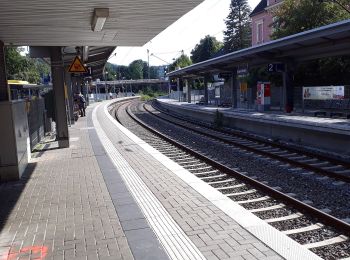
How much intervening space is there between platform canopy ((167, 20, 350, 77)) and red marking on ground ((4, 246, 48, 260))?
13.0 m

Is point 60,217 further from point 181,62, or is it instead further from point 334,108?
point 181,62

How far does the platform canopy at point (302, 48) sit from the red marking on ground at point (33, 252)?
13016 mm

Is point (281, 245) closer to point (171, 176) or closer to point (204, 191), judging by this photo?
point (204, 191)

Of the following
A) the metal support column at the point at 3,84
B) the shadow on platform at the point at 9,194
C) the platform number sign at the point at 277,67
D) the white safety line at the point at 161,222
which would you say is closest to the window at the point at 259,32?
the platform number sign at the point at 277,67

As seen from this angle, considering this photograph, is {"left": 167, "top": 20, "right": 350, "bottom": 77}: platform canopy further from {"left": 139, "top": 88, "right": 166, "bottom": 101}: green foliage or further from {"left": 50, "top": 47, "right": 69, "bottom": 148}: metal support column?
{"left": 139, "top": 88, "right": 166, "bottom": 101}: green foliage

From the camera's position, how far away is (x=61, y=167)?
1023 centimetres

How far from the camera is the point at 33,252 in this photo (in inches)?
190

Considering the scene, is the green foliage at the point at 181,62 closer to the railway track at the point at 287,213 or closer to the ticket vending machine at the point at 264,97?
the ticket vending machine at the point at 264,97

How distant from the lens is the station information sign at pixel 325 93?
18.2 m

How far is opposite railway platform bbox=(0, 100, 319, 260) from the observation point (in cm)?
466

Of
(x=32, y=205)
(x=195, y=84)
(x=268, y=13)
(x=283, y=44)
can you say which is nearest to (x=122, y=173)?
(x=32, y=205)

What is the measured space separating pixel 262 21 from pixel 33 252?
50119 millimetres

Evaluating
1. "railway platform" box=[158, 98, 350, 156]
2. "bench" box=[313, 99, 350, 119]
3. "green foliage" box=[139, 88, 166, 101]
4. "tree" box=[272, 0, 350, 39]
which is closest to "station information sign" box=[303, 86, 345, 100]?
"bench" box=[313, 99, 350, 119]

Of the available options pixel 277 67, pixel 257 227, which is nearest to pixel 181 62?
pixel 277 67
